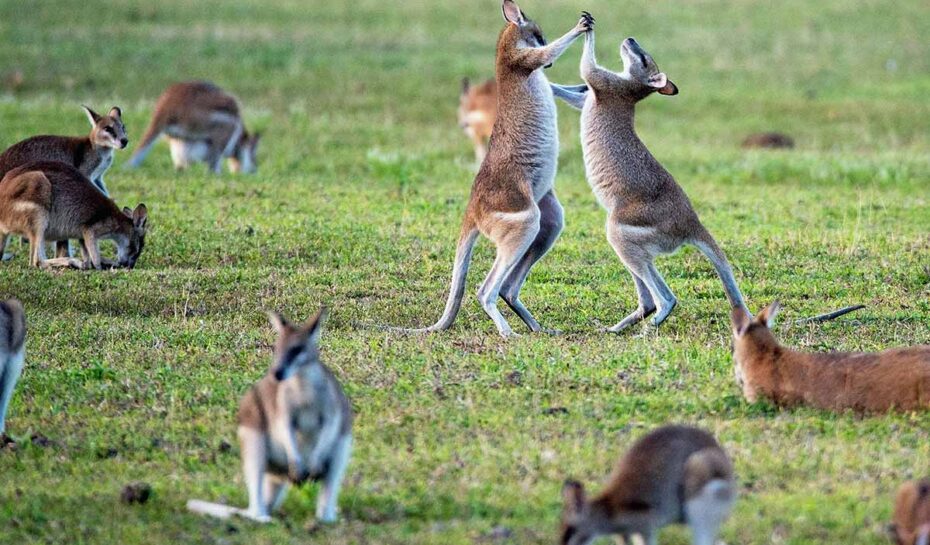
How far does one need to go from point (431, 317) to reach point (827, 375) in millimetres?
3132

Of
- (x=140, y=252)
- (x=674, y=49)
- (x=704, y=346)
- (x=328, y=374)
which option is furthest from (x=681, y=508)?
(x=674, y=49)

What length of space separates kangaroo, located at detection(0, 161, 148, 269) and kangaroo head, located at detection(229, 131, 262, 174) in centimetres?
535

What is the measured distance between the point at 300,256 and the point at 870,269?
4172 millimetres

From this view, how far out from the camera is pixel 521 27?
945cm

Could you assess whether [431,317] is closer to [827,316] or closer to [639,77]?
[639,77]

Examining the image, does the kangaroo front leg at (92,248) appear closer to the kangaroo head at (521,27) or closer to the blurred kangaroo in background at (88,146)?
the blurred kangaroo in background at (88,146)

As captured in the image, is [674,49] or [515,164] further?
[674,49]

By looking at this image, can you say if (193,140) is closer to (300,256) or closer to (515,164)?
(300,256)

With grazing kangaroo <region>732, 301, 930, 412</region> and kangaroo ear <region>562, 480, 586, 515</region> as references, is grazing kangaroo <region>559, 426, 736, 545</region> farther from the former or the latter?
grazing kangaroo <region>732, 301, 930, 412</region>

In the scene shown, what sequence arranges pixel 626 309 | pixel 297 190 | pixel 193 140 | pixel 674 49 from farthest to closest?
pixel 674 49, pixel 193 140, pixel 297 190, pixel 626 309

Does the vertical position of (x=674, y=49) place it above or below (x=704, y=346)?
above

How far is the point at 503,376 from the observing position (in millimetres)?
7367

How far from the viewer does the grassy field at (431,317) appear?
221 inches

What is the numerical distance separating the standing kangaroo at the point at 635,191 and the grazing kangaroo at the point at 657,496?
3.55m
